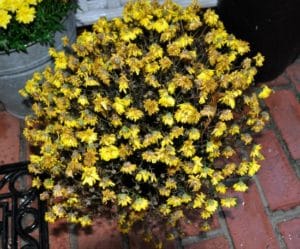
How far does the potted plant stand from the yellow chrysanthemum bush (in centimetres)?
34

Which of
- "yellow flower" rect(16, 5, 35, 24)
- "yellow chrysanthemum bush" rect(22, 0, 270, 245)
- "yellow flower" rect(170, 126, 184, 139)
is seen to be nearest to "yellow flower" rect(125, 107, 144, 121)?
"yellow chrysanthemum bush" rect(22, 0, 270, 245)

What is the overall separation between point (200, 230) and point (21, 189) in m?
0.74

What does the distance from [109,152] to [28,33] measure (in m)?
0.58

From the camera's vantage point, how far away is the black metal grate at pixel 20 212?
1.70m

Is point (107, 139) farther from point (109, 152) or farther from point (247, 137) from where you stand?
point (247, 137)

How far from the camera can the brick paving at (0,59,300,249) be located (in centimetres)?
173

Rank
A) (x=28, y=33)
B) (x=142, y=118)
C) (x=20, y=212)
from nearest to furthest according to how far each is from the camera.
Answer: (x=142, y=118)
(x=28, y=33)
(x=20, y=212)

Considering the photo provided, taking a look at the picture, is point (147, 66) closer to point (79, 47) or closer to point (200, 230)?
point (79, 47)

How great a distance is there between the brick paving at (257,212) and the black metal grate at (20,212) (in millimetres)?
60

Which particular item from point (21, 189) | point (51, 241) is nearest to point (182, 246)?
point (51, 241)

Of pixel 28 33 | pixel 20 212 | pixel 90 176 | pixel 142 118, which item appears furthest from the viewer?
pixel 20 212

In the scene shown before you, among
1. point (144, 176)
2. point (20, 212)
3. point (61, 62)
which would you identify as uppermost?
point (61, 62)

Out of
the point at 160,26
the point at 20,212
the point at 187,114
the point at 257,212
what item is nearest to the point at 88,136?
the point at 187,114

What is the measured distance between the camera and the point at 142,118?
1.40 metres
